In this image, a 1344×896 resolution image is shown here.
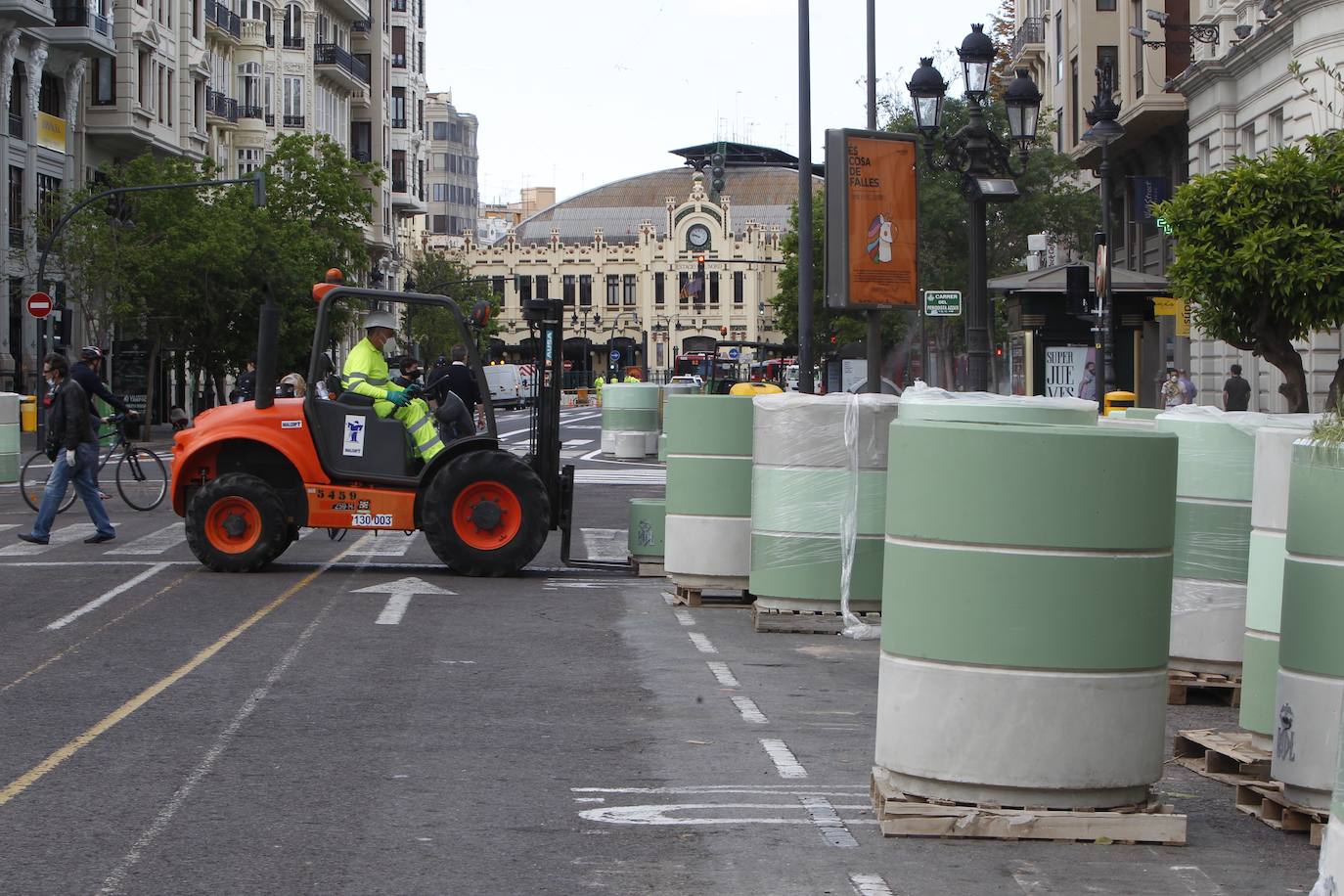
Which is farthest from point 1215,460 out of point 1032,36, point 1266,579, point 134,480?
point 1032,36

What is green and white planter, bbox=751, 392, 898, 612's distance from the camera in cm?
1307

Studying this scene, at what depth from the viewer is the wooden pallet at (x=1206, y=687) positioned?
1023 cm

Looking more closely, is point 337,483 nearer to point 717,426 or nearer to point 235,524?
point 235,524

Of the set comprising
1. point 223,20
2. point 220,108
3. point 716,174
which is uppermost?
point 716,174

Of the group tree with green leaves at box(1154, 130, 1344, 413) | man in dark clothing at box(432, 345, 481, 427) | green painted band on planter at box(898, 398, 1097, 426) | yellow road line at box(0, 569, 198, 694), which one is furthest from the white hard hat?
tree with green leaves at box(1154, 130, 1344, 413)

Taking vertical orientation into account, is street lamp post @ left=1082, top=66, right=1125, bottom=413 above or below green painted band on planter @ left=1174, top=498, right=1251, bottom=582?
above

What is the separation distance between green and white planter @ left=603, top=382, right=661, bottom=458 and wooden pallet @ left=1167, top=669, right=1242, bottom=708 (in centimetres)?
3142

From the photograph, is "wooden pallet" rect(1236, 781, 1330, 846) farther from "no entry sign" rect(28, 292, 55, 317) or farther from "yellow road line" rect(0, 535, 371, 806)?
"no entry sign" rect(28, 292, 55, 317)

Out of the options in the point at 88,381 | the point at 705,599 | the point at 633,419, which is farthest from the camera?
the point at 633,419

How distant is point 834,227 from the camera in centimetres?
1972

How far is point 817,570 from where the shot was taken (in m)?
13.2

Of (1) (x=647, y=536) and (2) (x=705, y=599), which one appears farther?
(1) (x=647, y=536)

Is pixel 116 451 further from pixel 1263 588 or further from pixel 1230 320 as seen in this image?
pixel 1263 588

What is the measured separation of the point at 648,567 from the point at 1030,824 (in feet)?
34.1
